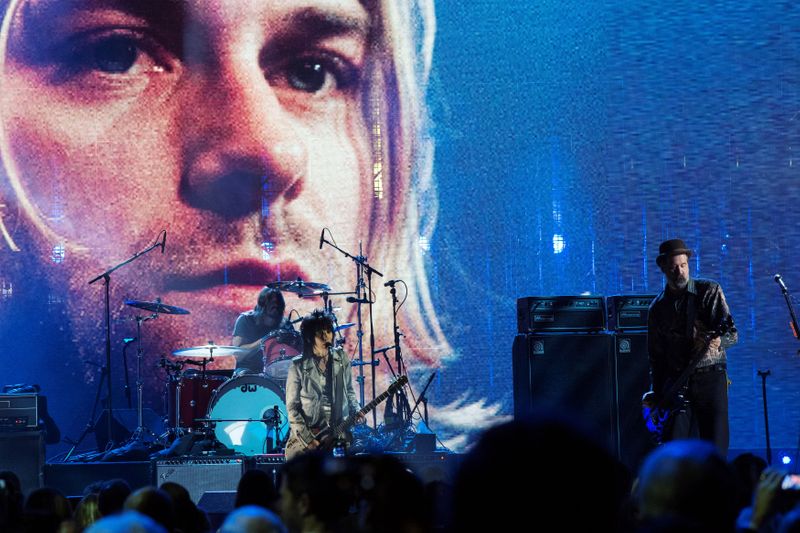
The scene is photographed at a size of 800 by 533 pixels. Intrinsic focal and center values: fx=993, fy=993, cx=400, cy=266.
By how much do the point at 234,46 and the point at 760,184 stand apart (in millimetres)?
5440

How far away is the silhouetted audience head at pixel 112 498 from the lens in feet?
13.1

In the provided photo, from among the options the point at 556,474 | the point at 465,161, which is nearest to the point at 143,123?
the point at 465,161

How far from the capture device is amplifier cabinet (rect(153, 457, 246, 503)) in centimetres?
741

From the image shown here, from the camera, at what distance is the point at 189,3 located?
9.92m

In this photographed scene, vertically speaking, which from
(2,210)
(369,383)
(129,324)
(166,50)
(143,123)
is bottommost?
(369,383)

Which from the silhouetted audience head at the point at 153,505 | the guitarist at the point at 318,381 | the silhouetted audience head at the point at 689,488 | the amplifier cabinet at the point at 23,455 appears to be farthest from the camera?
the amplifier cabinet at the point at 23,455

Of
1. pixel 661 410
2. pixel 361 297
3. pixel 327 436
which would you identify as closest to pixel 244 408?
pixel 327 436

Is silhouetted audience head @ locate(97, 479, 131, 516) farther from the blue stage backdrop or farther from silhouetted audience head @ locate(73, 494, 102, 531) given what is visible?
the blue stage backdrop

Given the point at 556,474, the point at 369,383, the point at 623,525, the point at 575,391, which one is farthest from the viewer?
the point at 369,383

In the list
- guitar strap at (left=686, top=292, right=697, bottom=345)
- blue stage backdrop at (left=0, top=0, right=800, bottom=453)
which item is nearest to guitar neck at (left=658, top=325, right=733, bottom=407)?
guitar strap at (left=686, top=292, right=697, bottom=345)

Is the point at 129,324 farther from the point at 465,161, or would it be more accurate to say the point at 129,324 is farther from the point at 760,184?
the point at 760,184

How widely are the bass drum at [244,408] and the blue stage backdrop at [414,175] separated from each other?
1609mm

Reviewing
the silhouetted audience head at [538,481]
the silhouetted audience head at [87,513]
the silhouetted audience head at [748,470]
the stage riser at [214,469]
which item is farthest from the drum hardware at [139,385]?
the silhouetted audience head at [538,481]

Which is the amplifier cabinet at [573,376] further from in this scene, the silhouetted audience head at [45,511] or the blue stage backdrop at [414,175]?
the silhouetted audience head at [45,511]
